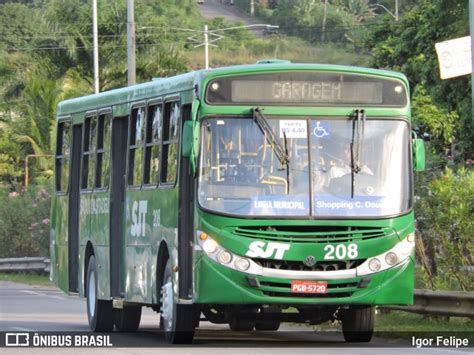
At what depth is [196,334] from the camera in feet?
62.6

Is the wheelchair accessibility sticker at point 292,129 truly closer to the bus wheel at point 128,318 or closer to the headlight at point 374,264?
the headlight at point 374,264

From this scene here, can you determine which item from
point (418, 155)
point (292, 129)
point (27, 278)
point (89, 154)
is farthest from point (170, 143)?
point (27, 278)

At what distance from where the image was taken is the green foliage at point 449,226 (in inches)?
760

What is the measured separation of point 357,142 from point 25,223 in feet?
94.6

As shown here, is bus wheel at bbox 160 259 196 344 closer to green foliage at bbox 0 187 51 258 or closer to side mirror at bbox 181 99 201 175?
side mirror at bbox 181 99 201 175

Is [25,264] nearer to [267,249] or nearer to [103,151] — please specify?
[103,151]

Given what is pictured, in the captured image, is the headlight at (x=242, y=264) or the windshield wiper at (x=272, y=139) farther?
the windshield wiper at (x=272, y=139)

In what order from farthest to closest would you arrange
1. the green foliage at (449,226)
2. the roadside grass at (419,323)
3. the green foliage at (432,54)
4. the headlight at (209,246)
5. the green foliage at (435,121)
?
1. the green foliage at (435,121)
2. the green foliage at (432,54)
3. the green foliage at (449,226)
4. the roadside grass at (419,323)
5. the headlight at (209,246)

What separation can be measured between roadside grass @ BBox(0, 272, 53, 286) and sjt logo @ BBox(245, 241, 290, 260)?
2241cm

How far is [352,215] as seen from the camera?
1572cm

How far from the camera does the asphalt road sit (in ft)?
52.9

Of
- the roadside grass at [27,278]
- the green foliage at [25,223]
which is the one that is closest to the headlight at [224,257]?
the roadside grass at [27,278]

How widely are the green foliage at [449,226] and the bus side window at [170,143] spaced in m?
4.16

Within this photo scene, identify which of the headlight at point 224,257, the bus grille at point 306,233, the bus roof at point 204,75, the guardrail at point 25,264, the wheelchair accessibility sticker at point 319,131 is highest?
the bus roof at point 204,75
